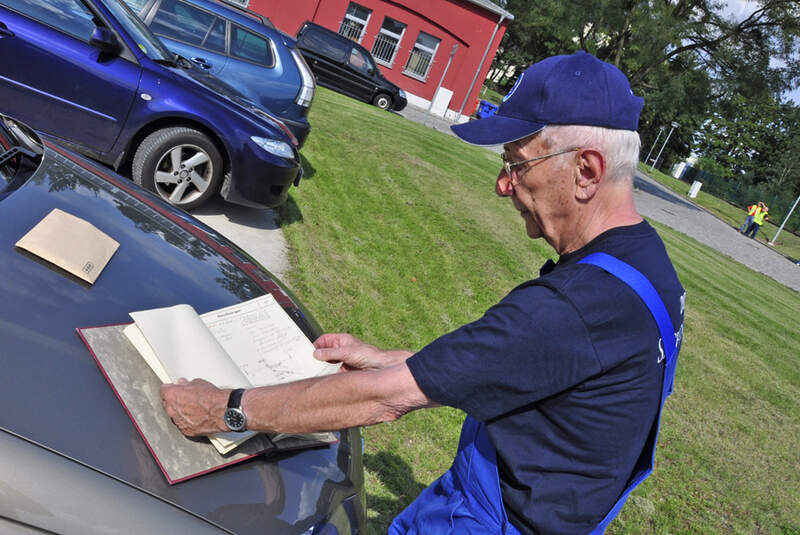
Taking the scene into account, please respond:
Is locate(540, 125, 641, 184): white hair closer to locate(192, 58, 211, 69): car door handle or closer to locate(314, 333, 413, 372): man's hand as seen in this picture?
locate(314, 333, 413, 372): man's hand

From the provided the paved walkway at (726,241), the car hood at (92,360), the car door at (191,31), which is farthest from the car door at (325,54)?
the car hood at (92,360)

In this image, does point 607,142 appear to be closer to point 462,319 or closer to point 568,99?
point 568,99

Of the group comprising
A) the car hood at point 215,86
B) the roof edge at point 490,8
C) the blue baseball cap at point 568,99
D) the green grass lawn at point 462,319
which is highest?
the roof edge at point 490,8

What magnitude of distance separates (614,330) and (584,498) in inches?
16.9

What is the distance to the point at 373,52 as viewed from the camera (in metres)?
23.4

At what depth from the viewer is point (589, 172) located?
1.49m

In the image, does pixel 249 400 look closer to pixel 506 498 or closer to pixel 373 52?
pixel 506 498

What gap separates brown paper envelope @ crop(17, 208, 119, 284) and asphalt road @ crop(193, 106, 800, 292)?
117 inches

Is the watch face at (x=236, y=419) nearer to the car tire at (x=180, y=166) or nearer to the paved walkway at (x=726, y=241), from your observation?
the car tire at (x=180, y=166)

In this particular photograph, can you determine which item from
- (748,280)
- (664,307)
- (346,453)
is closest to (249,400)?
(346,453)

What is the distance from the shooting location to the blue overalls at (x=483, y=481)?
4.45 feet

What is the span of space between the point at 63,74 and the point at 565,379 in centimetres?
484

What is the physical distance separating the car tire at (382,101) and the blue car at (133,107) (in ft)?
44.2

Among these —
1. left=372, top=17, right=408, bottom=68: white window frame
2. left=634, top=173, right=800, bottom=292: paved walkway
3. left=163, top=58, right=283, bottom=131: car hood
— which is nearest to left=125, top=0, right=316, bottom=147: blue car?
left=163, top=58, right=283, bottom=131: car hood
